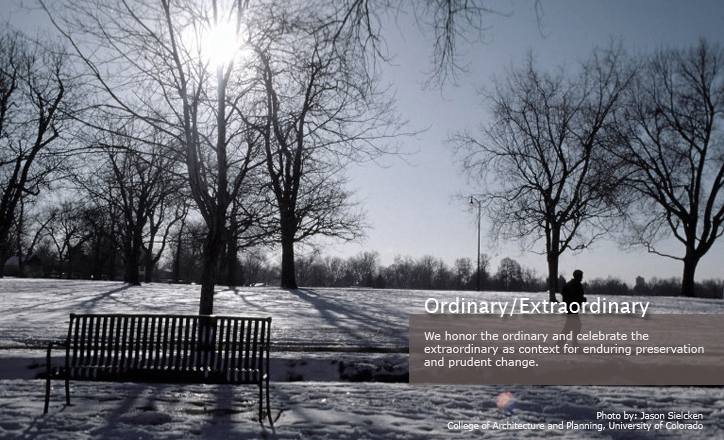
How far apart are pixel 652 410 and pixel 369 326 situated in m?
7.77

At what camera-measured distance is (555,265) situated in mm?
22047

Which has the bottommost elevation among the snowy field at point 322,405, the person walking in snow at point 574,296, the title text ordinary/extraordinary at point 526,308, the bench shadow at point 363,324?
the snowy field at point 322,405

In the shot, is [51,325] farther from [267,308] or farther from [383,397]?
[383,397]

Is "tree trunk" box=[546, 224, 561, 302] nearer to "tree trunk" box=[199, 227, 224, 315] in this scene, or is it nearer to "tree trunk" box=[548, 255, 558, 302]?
"tree trunk" box=[548, 255, 558, 302]

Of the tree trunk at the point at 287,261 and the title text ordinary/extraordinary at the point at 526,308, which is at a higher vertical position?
the tree trunk at the point at 287,261

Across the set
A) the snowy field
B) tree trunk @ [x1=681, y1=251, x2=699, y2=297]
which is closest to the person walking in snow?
the snowy field

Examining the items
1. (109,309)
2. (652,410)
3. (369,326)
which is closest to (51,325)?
(109,309)

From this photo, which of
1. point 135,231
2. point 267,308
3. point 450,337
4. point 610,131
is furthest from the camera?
point 135,231

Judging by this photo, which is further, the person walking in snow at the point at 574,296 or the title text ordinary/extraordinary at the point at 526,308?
the title text ordinary/extraordinary at the point at 526,308

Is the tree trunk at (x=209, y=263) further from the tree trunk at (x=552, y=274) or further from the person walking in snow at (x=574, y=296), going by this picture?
the tree trunk at (x=552, y=274)

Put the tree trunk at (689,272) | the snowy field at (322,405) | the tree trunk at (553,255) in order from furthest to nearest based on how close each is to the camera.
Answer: the tree trunk at (689,272)
the tree trunk at (553,255)
the snowy field at (322,405)

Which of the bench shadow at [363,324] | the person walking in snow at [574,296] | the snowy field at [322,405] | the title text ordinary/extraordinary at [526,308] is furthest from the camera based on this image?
the title text ordinary/extraordinary at [526,308]

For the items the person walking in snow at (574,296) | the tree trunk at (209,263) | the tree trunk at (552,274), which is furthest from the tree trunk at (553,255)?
the tree trunk at (209,263)

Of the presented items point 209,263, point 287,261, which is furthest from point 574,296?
point 287,261
